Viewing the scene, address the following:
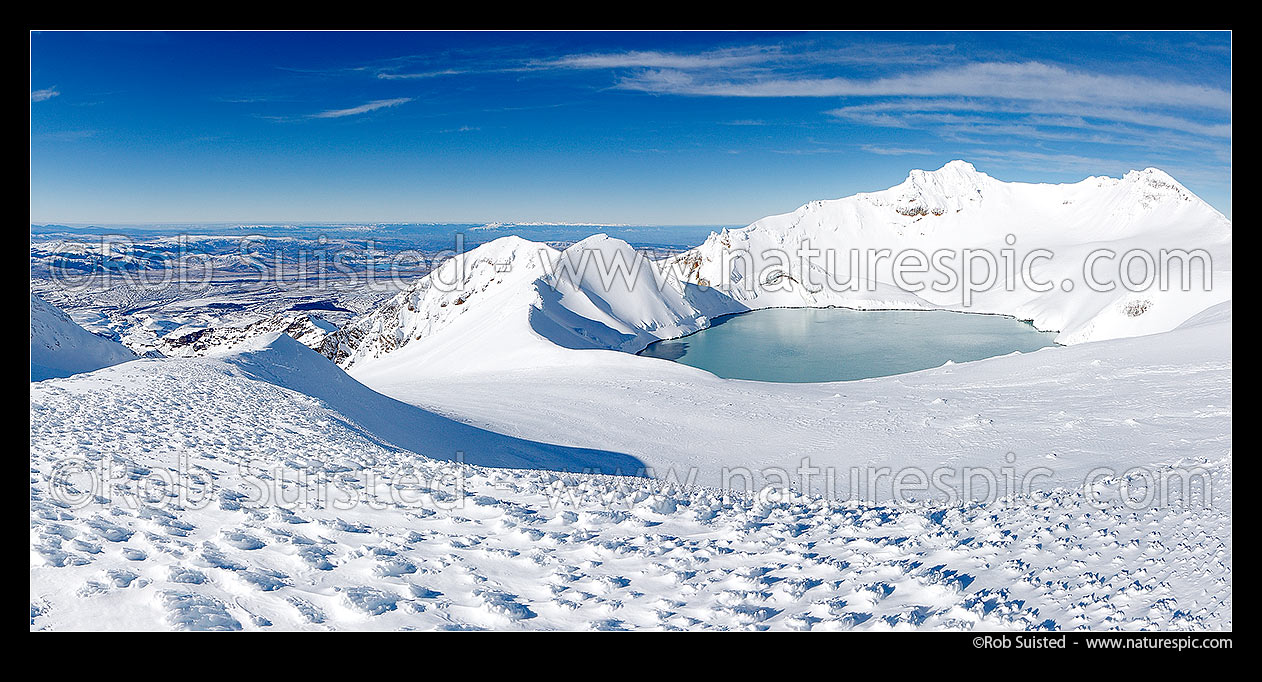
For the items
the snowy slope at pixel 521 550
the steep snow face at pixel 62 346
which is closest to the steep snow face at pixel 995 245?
the snowy slope at pixel 521 550

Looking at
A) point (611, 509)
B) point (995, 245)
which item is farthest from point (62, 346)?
point (995, 245)

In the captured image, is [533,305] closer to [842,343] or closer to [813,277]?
[842,343]

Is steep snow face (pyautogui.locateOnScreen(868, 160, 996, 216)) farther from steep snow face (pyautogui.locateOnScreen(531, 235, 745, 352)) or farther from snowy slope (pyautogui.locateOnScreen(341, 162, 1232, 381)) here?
steep snow face (pyautogui.locateOnScreen(531, 235, 745, 352))

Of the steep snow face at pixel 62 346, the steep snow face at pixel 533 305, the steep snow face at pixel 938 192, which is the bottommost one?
the steep snow face at pixel 62 346

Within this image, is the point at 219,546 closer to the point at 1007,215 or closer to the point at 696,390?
the point at 696,390

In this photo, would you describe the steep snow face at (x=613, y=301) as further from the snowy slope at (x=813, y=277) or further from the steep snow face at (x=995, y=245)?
the steep snow face at (x=995, y=245)

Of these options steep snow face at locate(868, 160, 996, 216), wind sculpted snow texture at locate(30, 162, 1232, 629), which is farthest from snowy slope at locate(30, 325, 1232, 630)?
steep snow face at locate(868, 160, 996, 216)
